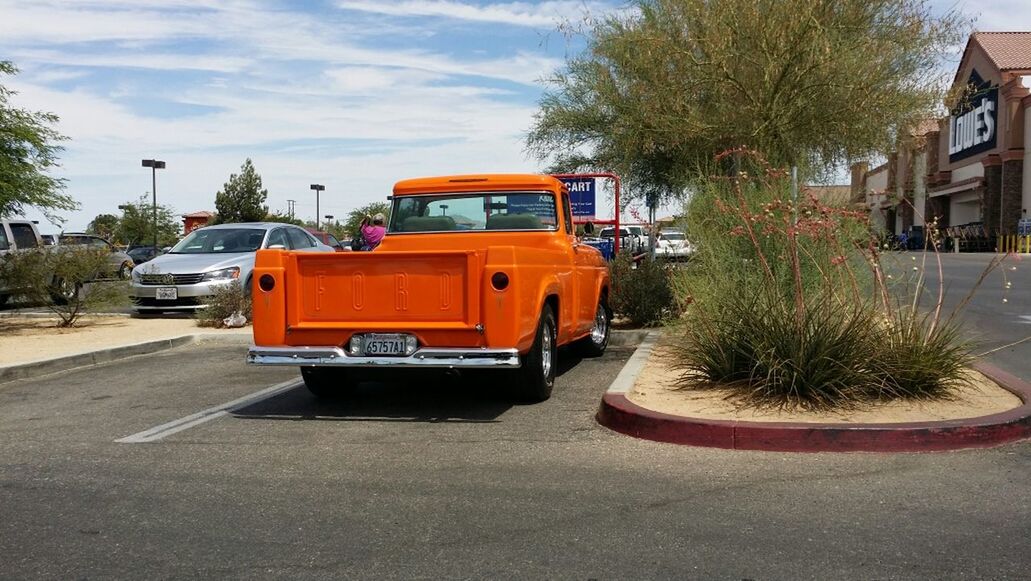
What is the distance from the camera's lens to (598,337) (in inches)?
401

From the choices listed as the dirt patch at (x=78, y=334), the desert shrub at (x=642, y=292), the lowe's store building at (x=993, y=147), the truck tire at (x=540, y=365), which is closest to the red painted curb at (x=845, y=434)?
the truck tire at (x=540, y=365)

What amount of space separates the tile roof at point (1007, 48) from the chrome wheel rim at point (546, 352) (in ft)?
157

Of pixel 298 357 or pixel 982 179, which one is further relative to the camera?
pixel 982 179

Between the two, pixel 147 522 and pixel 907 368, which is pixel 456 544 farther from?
pixel 907 368

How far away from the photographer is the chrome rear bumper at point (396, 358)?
6.35 metres

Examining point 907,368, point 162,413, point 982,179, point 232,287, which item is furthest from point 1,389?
point 982,179

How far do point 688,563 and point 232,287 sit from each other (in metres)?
10.5

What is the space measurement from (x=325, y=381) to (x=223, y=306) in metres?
5.94

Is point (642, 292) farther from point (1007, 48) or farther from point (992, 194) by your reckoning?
point (1007, 48)

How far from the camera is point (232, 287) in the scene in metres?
13.1

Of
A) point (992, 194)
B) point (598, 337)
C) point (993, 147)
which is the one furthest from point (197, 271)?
point (993, 147)

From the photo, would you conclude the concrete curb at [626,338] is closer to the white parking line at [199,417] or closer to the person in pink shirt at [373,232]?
the person in pink shirt at [373,232]

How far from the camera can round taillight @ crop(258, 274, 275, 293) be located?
6.77 metres

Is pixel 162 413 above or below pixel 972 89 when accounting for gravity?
below
